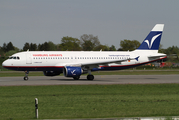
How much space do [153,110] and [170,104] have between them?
2376mm

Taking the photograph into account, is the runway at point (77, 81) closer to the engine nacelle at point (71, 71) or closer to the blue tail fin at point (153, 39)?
the engine nacelle at point (71, 71)

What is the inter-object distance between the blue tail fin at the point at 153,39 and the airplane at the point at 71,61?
2.77 feet

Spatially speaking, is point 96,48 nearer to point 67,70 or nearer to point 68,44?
point 68,44

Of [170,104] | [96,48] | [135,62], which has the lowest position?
[170,104]

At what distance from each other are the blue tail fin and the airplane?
33.2 inches

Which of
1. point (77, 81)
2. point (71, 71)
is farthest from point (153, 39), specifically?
point (71, 71)

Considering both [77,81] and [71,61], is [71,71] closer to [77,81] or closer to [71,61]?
[77,81]

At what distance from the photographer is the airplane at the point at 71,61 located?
1382 inches

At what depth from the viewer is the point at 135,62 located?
4109cm

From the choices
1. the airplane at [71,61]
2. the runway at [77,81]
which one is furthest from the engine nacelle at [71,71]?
the runway at [77,81]

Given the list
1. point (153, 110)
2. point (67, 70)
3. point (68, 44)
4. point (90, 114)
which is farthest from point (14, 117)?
point (68, 44)

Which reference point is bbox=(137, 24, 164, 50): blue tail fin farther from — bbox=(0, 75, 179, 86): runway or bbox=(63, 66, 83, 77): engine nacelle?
bbox=(63, 66, 83, 77): engine nacelle

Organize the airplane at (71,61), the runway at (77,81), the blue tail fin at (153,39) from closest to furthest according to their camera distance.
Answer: the runway at (77,81) < the airplane at (71,61) < the blue tail fin at (153,39)

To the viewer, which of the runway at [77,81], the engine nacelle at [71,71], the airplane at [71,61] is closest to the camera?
the runway at [77,81]
